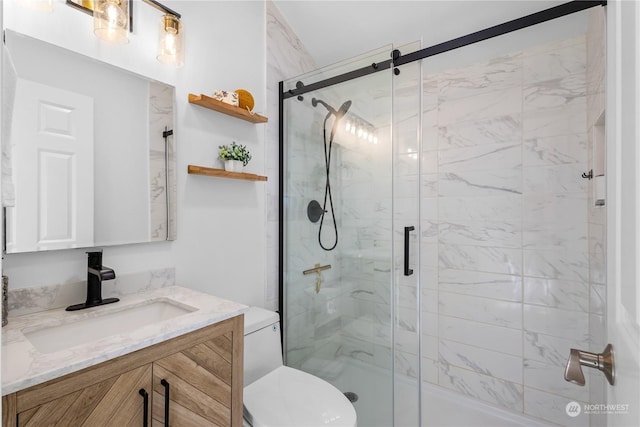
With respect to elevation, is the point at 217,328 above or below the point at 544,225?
below

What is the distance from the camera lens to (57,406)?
788mm

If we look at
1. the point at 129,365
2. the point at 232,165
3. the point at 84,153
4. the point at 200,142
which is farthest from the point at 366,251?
the point at 84,153

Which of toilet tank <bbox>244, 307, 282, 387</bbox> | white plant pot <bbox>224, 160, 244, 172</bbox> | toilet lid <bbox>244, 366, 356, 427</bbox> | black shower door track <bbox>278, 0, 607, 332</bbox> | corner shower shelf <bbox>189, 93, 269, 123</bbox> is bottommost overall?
toilet lid <bbox>244, 366, 356, 427</bbox>

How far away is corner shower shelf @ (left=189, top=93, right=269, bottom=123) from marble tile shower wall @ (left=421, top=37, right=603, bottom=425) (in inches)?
49.3

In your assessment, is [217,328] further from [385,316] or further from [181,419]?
[385,316]

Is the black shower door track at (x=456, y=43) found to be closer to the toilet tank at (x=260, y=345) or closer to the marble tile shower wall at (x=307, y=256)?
the marble tile shower wall at (x=307, y=256)

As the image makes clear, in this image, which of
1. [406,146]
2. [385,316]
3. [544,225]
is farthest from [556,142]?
[385,316]

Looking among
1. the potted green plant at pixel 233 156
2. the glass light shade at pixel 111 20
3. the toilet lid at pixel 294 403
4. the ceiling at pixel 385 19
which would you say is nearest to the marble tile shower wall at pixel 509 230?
the ceiling at pixel 385 19

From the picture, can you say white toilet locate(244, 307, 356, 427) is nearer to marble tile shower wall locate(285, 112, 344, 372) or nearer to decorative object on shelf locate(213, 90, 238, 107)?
marble tile shower wall locate(285, 112, 344, 372)

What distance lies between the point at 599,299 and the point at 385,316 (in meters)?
1.08

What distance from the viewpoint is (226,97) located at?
173 cm

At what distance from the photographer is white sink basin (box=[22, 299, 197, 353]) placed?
106cm

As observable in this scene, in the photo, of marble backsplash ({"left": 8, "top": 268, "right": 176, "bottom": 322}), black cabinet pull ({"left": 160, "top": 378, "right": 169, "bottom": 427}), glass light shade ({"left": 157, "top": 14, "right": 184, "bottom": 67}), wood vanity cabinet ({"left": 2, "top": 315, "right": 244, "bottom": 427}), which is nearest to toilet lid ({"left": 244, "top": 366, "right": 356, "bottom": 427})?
wood vanity cabinet ({"left": 2, "top": 315, "right": 244, "bottom": 427})

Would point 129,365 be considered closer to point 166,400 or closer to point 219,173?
point 166,400
